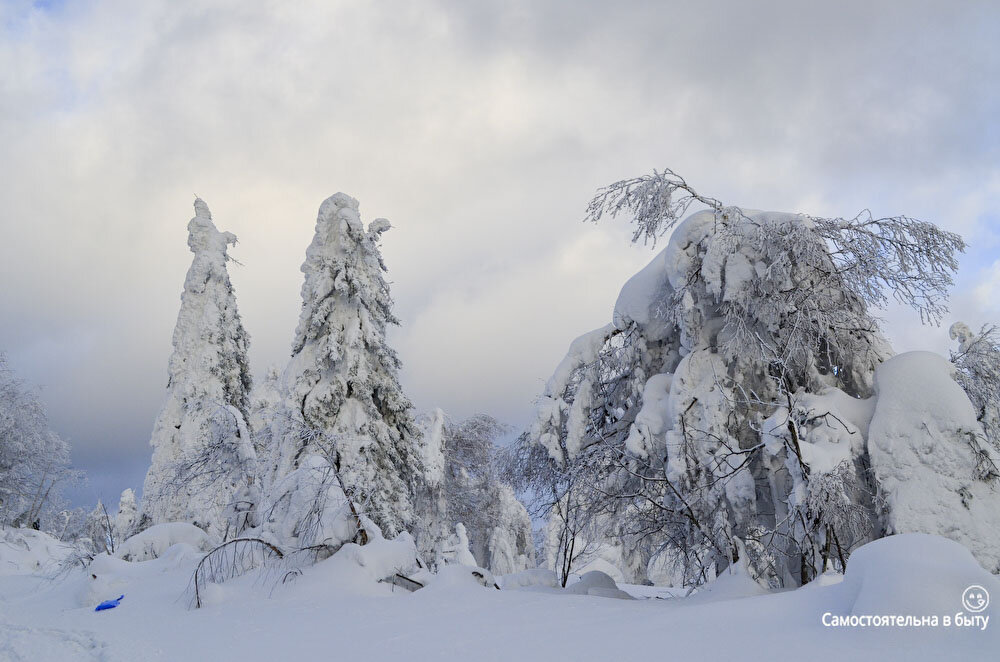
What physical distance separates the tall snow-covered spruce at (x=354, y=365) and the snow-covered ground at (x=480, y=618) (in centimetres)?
604

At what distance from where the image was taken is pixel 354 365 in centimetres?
1513

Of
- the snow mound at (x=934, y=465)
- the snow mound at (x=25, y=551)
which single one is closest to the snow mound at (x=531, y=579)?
the snow mound at (x=934, y=465)

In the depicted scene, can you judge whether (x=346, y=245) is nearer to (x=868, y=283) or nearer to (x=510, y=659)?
(x=868, y=283)

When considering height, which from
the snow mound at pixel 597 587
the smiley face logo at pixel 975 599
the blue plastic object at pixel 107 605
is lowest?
the blue plastic object at pixel 107 605

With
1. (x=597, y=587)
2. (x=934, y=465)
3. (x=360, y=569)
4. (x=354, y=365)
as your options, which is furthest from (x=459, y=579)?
(x=354, y=365)

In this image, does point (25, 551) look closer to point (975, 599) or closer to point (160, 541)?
point (160, 541)

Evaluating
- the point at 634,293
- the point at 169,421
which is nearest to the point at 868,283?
the point at 634,293

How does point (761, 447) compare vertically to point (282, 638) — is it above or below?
Answer: above

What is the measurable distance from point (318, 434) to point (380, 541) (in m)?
2.17

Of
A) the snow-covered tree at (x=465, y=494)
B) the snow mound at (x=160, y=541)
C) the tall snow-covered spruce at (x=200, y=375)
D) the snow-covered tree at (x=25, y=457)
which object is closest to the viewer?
the snow mound at (x=160, y=541)

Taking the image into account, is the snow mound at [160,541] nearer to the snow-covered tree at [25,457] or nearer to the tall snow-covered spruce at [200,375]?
the tall snow-covered spruce at [200,375]

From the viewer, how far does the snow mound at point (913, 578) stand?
3.13 m

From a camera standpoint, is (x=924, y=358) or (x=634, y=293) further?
(x=634, y=293)

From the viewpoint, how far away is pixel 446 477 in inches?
849
